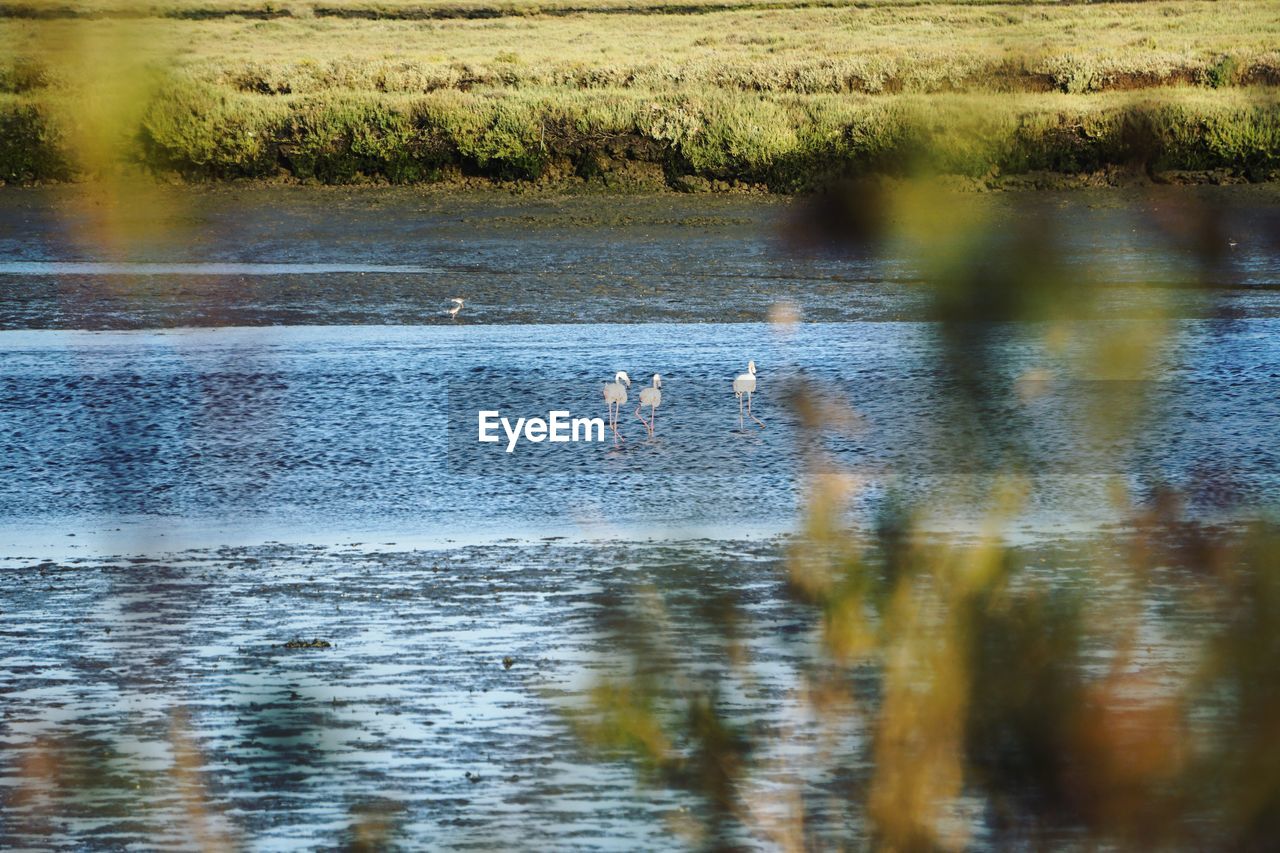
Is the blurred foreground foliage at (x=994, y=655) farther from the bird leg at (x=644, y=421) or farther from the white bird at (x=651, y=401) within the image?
the bird leg at (x=644, y=421)

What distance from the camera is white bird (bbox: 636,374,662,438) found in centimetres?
746

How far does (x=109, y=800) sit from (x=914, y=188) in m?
2.26

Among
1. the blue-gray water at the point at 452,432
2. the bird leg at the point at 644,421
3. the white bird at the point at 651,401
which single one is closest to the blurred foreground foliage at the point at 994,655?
the blue-gray water at the point at 452,432

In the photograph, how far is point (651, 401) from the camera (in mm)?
7531

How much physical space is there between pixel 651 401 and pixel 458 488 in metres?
1.17

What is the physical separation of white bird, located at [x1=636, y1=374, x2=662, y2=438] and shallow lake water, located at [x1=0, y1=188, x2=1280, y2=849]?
92 mm

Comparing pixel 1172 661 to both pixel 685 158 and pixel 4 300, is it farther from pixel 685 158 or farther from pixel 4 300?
pixel 685 158

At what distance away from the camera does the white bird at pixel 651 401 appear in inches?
294

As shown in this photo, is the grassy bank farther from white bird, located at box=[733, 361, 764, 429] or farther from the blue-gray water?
white bird, located at box=[733, 361, 764, 429]

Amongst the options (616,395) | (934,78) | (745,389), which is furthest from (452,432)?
(934,78)

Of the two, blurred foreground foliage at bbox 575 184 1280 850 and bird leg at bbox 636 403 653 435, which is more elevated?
blurred foreground foliage at bbox 575 184 1280 850

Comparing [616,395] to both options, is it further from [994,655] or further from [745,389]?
[994,655]

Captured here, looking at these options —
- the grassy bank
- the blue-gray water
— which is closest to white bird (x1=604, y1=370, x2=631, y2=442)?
the blue-gray water

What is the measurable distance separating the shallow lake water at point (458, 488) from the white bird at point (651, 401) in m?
0.09
